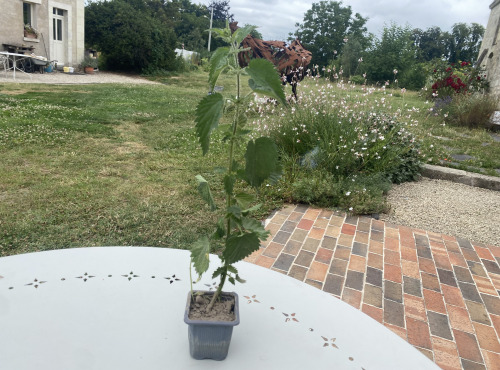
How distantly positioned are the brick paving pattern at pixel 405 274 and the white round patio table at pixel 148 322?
1.03m

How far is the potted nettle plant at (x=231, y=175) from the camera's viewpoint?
3.22ft

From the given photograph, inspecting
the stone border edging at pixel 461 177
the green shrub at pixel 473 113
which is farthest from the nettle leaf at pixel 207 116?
the green shrub at pixel 473 113

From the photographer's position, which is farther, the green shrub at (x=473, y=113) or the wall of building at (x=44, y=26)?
the wall of building at (x=44, y=26)

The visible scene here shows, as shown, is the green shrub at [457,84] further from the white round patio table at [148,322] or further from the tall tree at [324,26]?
the tall tree at [324,26]

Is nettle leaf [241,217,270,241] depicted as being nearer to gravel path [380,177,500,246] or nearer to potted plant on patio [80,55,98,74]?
gravel path [380,177,500,246]

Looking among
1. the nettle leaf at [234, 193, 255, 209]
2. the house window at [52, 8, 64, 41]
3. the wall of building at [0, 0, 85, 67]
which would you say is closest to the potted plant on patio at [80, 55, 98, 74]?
the wall of building at [0, 0, 85, 67]

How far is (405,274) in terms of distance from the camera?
9.07ft

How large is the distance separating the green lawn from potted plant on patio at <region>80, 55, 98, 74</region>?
24.1 feet

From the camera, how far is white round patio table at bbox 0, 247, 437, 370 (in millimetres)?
1083

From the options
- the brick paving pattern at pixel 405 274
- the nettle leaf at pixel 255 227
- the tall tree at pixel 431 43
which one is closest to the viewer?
the nettle leaf at pixel 255 227

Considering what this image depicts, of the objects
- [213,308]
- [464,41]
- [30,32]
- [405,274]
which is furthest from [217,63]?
[464,41]

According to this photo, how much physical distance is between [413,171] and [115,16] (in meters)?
16.2

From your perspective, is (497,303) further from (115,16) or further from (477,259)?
(115,16)

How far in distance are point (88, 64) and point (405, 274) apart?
16.1 m
